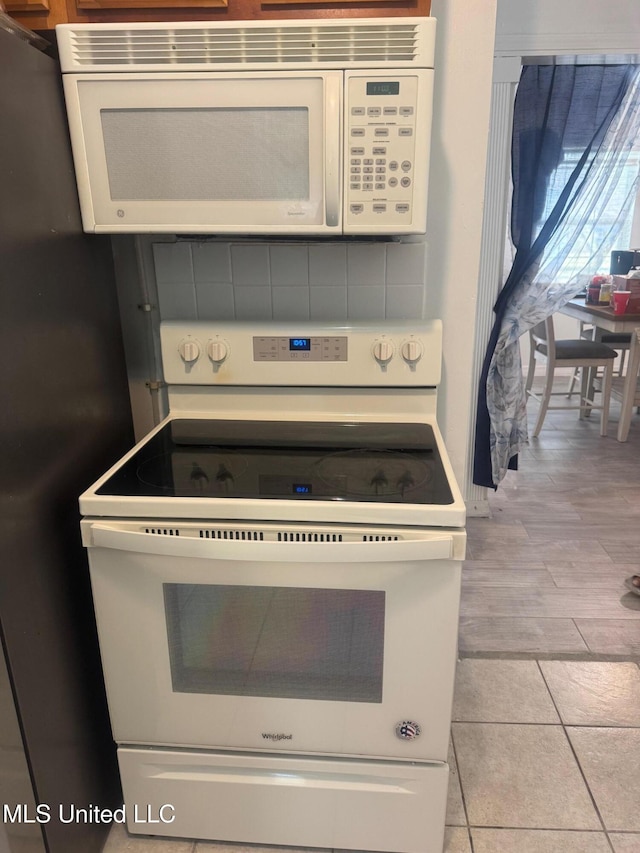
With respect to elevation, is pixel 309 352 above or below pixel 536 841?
above

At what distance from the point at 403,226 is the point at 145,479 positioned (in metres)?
0.71

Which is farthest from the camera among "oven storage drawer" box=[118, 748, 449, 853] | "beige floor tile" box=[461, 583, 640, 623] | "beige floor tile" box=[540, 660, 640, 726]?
"beige floor tile" box=[461, 583, 640, 623]

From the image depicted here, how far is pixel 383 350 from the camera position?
142 centimetres

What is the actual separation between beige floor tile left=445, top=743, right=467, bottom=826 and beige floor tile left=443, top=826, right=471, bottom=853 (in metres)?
0.02

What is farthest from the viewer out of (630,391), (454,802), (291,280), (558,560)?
(630,391)

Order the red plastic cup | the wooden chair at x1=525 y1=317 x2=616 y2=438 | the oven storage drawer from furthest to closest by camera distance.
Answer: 1. the wooden chair at x1=525 y1=317 x2=616 y2=438
2. the red plastic cup
3. the oven storage drawer

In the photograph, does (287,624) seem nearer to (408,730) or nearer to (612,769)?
(408,730)

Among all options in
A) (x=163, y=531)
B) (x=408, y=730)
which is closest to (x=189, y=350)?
(x=163, y=531)

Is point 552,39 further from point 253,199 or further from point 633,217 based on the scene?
point 633,217

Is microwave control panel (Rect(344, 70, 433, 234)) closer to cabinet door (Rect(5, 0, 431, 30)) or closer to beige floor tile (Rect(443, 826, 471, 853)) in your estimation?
cabinet door (Rect(5, 0, 431, 30))

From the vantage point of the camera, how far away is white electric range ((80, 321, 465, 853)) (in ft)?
3.49

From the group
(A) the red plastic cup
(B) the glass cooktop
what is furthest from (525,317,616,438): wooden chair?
(B) the glass cooktop

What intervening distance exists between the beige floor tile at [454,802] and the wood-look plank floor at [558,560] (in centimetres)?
44
